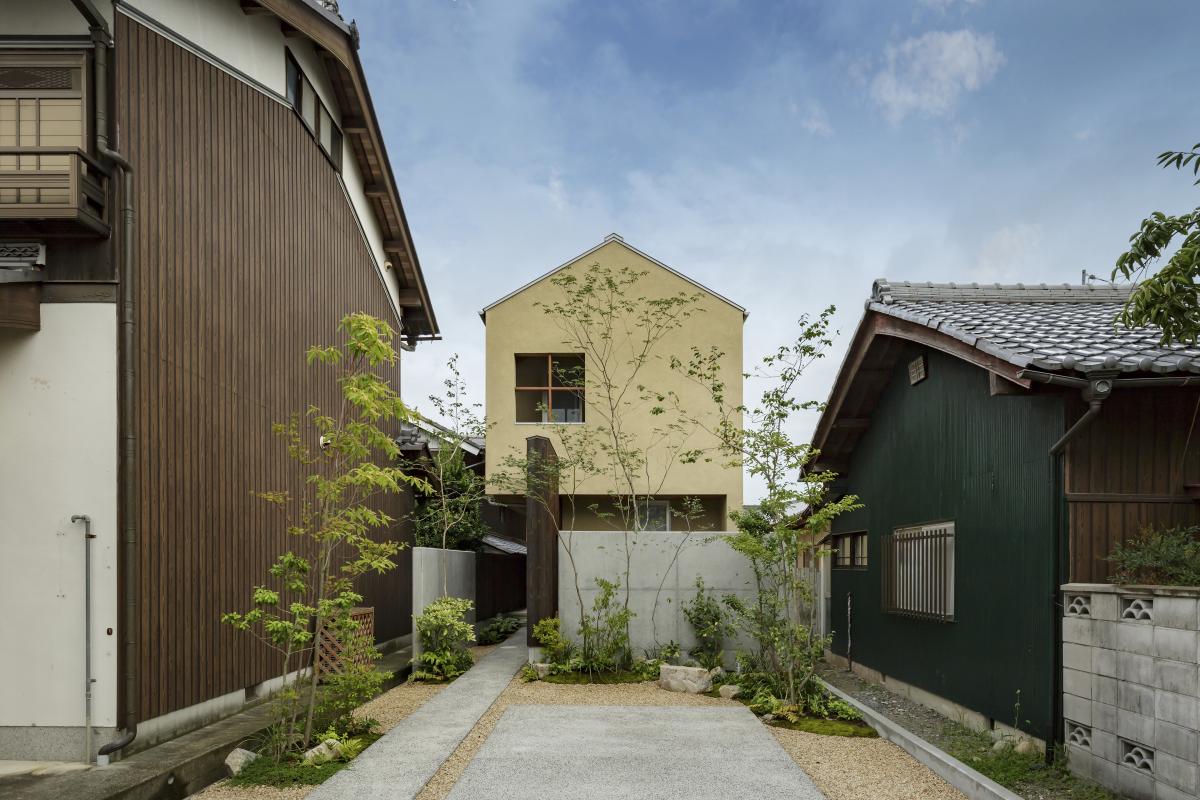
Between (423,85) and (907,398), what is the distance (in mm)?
10072

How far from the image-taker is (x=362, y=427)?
748cm

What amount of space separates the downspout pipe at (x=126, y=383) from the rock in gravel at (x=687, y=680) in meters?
6.04

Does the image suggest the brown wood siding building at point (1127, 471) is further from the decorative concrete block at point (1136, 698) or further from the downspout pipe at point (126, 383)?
the downspout pipe at point (126, 383)

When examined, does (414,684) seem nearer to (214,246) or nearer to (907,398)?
(214,246)

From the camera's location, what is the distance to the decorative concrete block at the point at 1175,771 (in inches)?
194

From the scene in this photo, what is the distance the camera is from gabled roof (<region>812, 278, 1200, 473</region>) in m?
6.31

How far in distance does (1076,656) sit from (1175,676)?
1.19 m

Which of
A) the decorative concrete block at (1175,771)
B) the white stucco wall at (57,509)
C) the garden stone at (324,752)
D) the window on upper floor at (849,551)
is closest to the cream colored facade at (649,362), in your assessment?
the window on upper floor at (849,551)

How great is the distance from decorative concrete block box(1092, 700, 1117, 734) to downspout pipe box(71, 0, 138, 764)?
6933mm

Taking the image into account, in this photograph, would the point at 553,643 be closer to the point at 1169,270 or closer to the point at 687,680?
the point at 687,680

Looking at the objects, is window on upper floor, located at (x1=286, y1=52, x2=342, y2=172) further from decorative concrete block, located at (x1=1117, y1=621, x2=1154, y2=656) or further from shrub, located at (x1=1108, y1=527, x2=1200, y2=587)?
decorative concrete block, located at (x1=1117, y1=621, x2=1154, y2=656)

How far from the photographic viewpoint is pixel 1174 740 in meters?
5.13

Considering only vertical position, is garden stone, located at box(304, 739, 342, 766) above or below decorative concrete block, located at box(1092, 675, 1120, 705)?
below

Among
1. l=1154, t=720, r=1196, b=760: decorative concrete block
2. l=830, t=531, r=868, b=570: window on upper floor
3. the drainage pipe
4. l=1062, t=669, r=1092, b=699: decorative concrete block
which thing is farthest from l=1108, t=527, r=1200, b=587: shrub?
the drainage pipe
